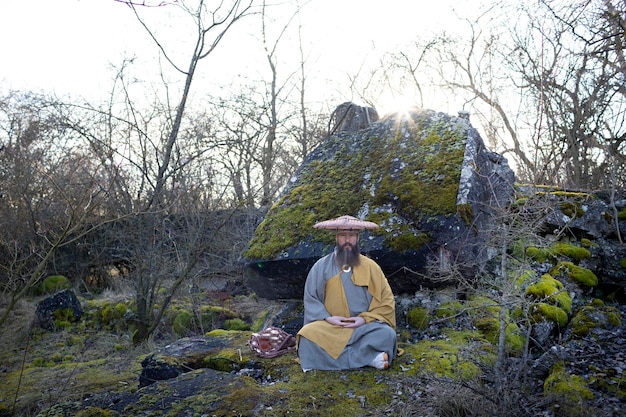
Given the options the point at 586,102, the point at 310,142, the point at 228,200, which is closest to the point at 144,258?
the point at 228,200

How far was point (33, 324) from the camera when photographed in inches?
342

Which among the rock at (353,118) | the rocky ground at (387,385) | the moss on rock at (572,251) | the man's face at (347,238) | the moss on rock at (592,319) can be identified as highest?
the rock at (353,118)

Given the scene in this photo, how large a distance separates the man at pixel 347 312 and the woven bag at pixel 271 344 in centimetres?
46

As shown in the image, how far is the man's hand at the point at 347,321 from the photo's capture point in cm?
452

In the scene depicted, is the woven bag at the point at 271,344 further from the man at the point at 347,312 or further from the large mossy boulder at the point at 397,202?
the large mossy boulder at the point at 397,202

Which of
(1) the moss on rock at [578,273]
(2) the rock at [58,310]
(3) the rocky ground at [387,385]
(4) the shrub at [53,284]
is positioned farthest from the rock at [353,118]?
(4) the shrub at [53,284]

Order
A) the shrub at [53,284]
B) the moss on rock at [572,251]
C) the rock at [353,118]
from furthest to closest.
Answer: the shrub at [53,284] < the rock at [353,118] < the moss on rock at [572,251]

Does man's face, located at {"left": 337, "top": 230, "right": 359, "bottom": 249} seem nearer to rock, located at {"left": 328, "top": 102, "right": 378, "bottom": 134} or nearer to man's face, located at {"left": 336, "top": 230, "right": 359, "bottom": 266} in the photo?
man's face, located at {"left": 336, "top": 230, "right": 359, "bottom": 266}

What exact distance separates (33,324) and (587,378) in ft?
27.5

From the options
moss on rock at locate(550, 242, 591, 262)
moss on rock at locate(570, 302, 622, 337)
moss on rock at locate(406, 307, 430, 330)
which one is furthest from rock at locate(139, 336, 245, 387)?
moss on rock at locate(550, 242, 591, 262)

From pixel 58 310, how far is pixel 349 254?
21.3 feet

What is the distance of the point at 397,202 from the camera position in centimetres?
563

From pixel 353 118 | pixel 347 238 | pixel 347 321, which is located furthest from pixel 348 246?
pixel 353 118

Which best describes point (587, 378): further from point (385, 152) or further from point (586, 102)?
point (586, 102)
